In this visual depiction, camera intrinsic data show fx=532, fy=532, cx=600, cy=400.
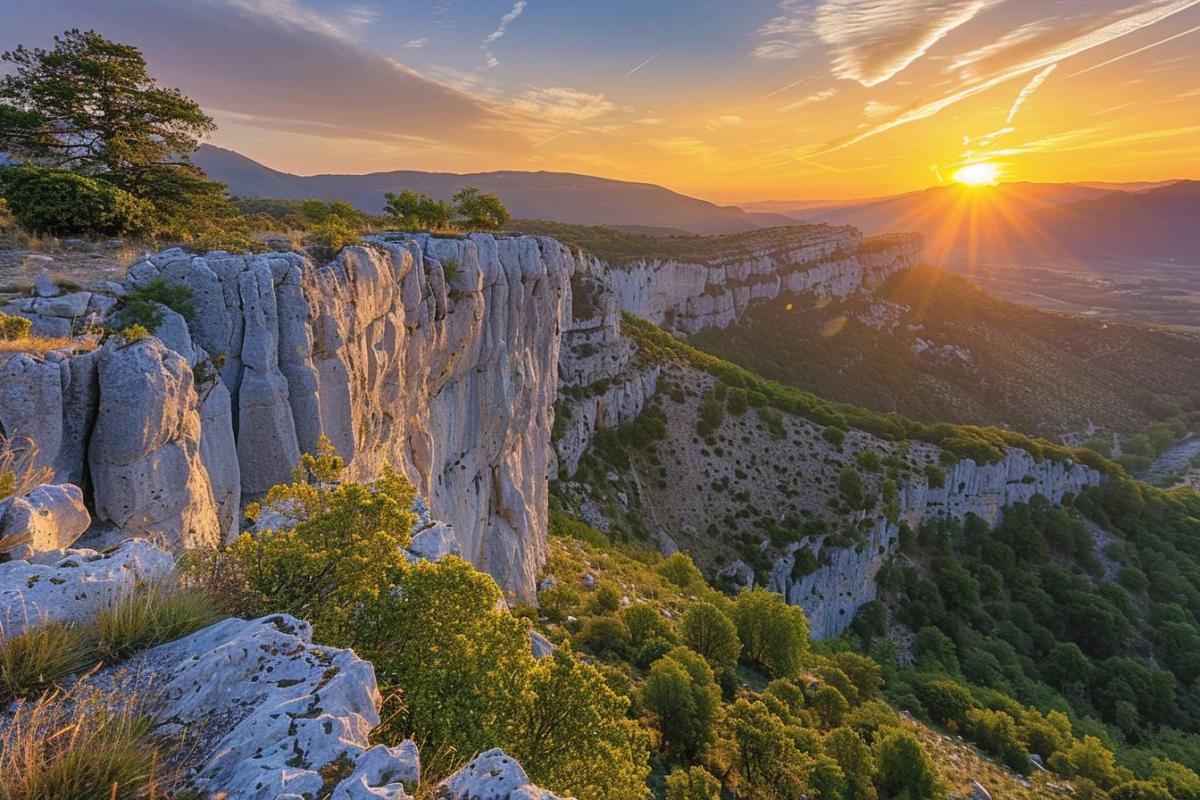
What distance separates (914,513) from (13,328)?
78859 millimetres

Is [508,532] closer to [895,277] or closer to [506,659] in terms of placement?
[506,659]

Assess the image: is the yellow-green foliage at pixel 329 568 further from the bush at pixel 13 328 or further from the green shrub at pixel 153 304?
the green shrub at pixel 153 304

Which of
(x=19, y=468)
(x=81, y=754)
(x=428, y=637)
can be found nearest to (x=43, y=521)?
(x=19, y=468)

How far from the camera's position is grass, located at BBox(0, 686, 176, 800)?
4.18 meters

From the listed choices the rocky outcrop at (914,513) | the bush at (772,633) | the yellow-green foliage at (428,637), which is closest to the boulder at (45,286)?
the yellow-green foliage at (428,637)

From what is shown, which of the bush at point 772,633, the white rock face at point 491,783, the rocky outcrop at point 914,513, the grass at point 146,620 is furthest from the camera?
the rocky outcrop at point 914,513

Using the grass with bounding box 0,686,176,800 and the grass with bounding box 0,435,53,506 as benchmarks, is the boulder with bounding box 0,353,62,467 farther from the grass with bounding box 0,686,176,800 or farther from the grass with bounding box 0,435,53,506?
the grass with bounding box 0,686,176,800

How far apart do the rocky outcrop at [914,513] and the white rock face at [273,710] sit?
55945 millimetres

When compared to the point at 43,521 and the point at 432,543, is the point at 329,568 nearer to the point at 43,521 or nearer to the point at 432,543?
the point at 432,543

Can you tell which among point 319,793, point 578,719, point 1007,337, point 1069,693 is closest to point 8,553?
point 319,793

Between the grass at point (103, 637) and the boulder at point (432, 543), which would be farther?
the boulder at point (432, 543)

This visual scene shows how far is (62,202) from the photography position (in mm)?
15859

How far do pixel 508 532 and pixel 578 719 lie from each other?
27.7 m

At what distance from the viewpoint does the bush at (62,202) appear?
1564cm
